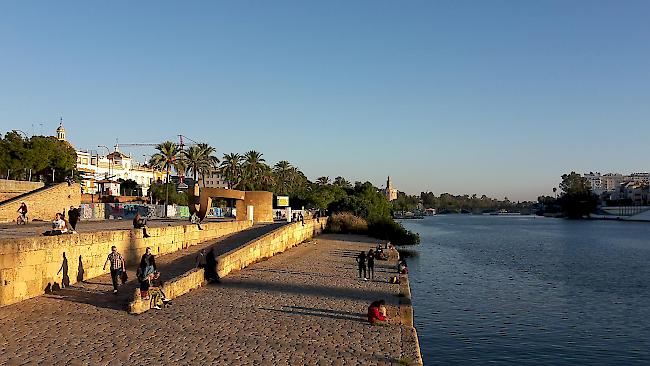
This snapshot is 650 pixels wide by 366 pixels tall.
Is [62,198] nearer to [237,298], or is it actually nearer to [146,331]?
[237,298]

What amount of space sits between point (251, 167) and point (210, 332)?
7622cm

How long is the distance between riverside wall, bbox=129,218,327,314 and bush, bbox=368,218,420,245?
12.6m

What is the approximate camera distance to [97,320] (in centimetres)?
1297

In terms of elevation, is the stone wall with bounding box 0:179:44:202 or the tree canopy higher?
the tree canopy

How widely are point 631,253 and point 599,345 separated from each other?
148 ft

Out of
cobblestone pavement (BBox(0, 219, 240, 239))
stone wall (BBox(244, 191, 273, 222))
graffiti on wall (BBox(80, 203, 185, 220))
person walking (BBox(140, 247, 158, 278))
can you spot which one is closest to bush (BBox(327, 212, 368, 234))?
stone wall (BBox(244, 191, 273, 222))

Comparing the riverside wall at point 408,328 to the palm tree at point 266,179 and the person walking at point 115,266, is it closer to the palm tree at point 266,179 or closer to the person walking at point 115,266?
the person walking at point 115,266

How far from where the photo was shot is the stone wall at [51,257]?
13648mm

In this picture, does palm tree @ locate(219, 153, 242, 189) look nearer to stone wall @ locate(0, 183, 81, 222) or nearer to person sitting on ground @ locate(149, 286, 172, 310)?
stone wall @ locate(0, 183, 81, 222)

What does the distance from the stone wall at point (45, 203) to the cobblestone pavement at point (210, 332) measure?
661 inches

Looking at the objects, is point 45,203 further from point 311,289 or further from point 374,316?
point 374,316

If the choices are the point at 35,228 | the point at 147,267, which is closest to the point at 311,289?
the point at 147,267

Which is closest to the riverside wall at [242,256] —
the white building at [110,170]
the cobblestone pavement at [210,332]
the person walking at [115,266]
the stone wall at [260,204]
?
the cobblestone pavement at [210,332]

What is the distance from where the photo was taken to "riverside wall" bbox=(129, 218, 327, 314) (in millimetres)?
15578
